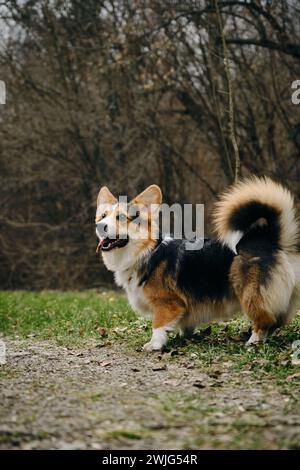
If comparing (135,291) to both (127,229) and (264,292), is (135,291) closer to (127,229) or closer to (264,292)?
(127,229)

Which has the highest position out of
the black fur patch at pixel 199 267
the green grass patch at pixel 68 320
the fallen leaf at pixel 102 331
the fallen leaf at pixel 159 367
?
the black fur patch at pixel 199 267

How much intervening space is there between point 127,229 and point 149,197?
1.36 ft

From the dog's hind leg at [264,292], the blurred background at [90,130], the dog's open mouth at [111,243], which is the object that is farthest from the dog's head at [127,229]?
the blurred background at [90,130]

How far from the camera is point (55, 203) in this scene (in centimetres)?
1680

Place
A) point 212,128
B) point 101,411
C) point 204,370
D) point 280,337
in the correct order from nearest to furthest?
1. point 101,411
2. point 204,370
3. point 280,337
4. point 212,128

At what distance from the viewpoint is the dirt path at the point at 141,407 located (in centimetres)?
313

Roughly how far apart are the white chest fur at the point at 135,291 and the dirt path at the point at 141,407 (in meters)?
0.78

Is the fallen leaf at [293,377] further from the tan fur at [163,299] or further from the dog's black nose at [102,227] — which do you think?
the dog's black nose at [102,227]

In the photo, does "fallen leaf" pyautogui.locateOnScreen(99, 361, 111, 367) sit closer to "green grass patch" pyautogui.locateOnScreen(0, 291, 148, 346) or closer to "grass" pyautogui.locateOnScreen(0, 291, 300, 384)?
"grass" pyautogui.locateOnScreen(0, 291, 300, 384)

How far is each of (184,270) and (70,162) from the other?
10.7m

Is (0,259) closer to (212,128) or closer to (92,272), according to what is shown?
(92,272)

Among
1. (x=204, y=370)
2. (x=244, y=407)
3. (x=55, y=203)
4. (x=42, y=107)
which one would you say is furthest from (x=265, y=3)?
(x=244, y=407)

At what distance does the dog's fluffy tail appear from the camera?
539 centimetres

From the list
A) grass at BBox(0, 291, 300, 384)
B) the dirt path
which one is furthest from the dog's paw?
the dirt path
